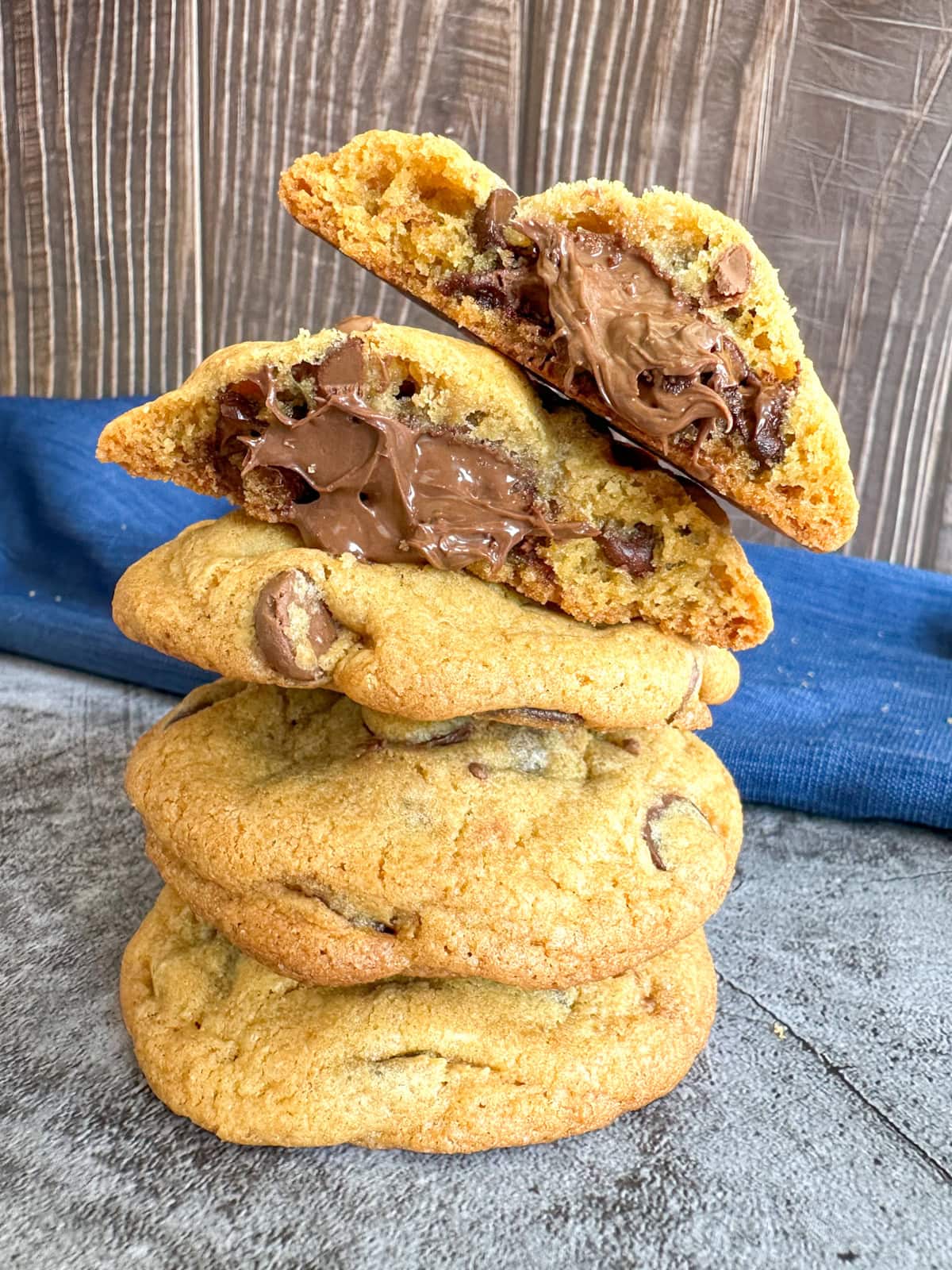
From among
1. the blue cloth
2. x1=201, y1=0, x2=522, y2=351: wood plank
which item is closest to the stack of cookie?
the blue cloth

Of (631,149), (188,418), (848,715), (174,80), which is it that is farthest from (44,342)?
(848,715)

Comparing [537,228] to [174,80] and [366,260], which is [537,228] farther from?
[174,80]

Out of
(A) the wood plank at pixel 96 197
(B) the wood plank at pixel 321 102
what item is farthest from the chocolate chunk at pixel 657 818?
(A) the wood plank at pixel 96 197

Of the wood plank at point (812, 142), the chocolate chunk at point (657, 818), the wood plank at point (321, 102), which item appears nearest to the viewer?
the chocolate chunk at point (657, 818)

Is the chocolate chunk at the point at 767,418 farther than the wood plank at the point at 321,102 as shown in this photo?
No

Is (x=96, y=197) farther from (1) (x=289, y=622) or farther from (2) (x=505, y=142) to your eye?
(1) (x=289, y=622)

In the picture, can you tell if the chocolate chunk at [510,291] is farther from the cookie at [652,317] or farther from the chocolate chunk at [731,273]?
the chocolate chunk at [731,273]

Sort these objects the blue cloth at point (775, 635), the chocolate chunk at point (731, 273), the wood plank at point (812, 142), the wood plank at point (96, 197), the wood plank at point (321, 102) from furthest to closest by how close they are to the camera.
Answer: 1. the wood plank at point (96, 197)
2. the wood plank at point (321, 102)
3. the wood plank at point (812, 142)
4. the blue cloth at point (775, 635)
5. the chocolate chunk at point (731, 273)

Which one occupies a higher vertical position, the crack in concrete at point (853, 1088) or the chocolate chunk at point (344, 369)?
the chocolate chunk at point (344, 369)
